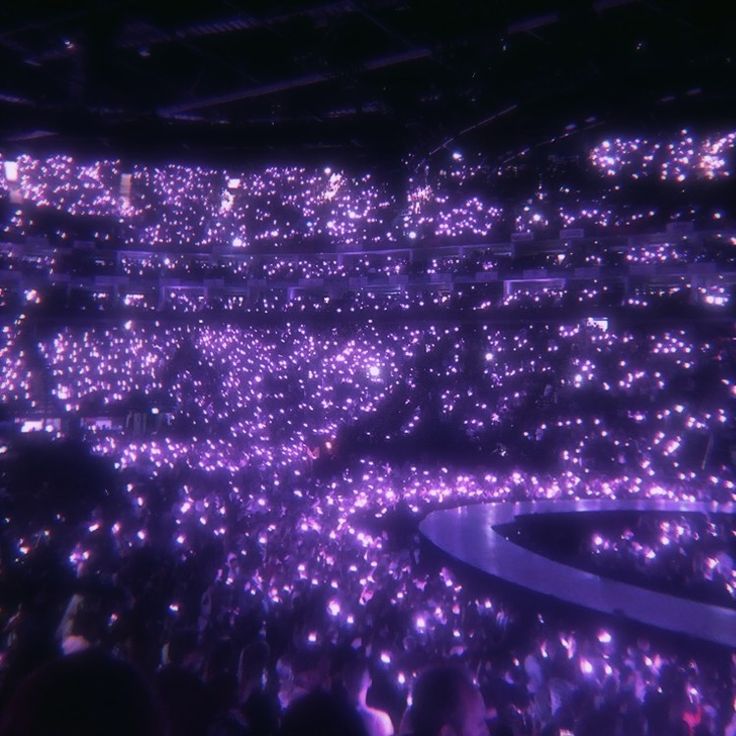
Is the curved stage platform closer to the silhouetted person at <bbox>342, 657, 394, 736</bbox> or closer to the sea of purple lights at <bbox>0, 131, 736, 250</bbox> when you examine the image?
the silhouetted person at <bbox>342, 657, 394, 736</bbox>

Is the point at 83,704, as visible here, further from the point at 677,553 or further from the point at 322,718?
the point at 677,553

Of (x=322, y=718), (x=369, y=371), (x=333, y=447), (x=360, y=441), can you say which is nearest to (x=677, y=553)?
(x=360, y=441)

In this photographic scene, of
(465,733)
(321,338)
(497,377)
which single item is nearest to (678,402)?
(497,377)

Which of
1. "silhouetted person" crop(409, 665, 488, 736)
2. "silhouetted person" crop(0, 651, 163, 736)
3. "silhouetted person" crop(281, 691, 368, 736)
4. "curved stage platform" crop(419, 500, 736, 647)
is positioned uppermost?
"silhouetted person" crop(0, 651, 163, 736)

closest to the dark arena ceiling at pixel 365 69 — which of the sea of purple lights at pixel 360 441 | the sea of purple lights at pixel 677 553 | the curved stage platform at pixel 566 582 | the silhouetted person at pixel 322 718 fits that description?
the sea of purple lights at pixel 360 441

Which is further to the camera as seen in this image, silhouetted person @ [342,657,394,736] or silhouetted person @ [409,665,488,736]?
silhouetted person @ [342,657,394,736]

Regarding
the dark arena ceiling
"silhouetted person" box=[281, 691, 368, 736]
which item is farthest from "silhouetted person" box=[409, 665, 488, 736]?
the dark arena ceiling
